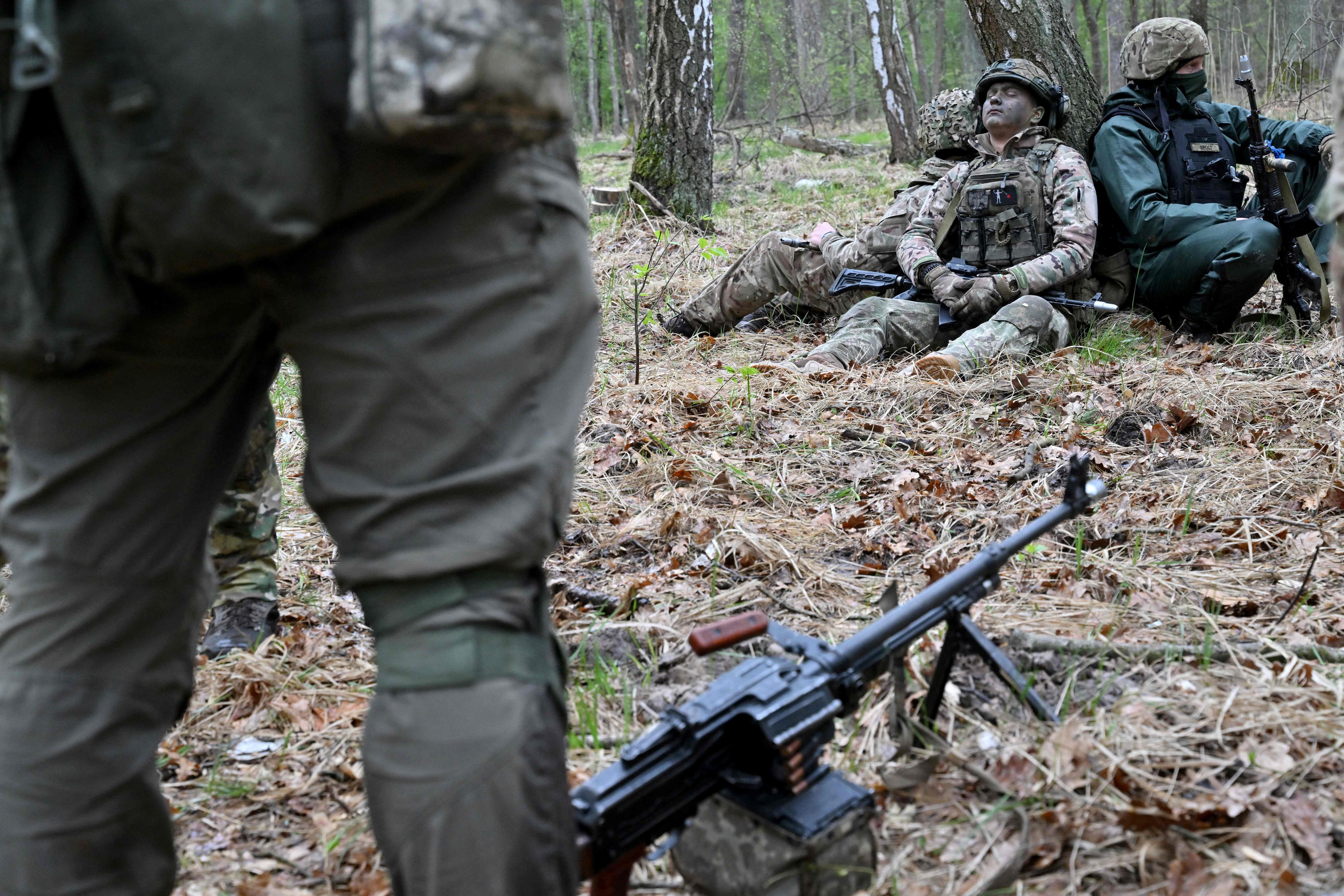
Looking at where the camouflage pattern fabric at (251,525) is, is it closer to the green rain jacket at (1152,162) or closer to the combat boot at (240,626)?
the combat boot at (240,626)

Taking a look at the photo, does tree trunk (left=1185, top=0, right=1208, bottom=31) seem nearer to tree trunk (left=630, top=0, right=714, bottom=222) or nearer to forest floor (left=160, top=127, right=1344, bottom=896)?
tree trunk (left=630, top=0, right=714, bottom=222)

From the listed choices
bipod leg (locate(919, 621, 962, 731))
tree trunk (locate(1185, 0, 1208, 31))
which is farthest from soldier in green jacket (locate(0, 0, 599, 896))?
tree trunk (locate(1185, 0, 1208, 31))

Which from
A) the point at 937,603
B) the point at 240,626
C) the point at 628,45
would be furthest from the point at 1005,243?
the point at 628,45

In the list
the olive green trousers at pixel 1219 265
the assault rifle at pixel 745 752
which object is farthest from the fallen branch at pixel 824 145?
the assault rifle at pixel 745 752

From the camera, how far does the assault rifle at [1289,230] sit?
5691 mm

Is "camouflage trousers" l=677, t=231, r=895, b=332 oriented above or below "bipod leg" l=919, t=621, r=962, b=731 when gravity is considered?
above

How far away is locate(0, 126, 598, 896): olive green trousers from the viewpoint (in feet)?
4.11

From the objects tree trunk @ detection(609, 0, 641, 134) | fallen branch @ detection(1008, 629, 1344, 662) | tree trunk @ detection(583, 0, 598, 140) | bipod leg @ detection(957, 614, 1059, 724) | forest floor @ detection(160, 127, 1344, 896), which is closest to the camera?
forest floor @ detection(160, 127, 1344, 896)

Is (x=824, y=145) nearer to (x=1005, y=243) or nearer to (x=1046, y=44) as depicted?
(x=1046, y=44)

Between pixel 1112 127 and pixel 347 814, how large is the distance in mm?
5411

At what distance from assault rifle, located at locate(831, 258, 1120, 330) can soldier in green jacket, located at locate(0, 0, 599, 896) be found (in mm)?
4820

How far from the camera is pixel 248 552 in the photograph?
3.04 metres

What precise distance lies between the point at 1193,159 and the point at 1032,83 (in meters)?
1.00

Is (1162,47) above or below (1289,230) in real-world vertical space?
above
